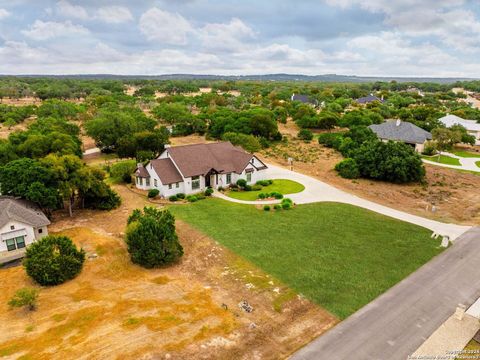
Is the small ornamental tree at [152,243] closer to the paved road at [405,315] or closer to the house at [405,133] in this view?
the paved road at [405,315]

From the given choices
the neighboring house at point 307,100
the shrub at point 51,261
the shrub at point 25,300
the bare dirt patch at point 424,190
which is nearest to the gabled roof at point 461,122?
the bare dirt patch at point 424,190

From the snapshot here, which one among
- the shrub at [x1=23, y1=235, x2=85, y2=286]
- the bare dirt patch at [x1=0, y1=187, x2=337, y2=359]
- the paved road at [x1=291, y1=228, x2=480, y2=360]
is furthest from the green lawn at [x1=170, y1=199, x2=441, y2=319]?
the shrub at [x1=23, y1=235, x2=85, y2=286]

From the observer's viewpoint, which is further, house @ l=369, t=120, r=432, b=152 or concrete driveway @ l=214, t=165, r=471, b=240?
house @ l=369, t=120, r=432, b=152

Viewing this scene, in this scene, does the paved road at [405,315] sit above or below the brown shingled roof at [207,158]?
below

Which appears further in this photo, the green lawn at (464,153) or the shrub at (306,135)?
the shrub at (306,135)

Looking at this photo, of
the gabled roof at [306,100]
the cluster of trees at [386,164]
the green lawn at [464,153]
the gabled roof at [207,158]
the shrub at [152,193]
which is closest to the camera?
the shrub at [152,193]

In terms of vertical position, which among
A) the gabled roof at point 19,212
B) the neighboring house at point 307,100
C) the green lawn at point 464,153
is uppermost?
the neighboring house at point 307,100

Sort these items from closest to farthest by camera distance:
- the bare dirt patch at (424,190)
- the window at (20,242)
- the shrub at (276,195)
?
1. the window at (20,242)
2. the bare dirt patch at (424,190)
3. the shrub at (276,195)

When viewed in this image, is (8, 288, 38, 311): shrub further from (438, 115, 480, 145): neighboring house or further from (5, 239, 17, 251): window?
(438, 115, 480, 145): neighboring house
